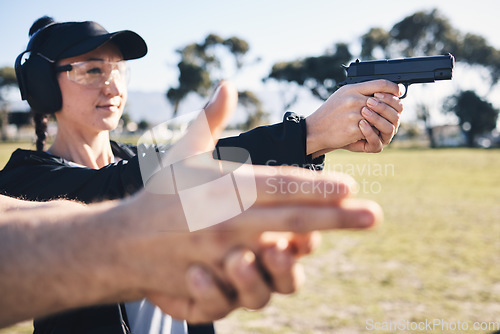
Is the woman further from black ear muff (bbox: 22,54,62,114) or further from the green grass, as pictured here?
the green grass

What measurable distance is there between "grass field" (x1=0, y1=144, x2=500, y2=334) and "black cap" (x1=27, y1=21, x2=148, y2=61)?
76.0 inches

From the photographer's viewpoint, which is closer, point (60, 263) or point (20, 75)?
point (60, 263)

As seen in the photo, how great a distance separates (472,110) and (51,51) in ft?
148

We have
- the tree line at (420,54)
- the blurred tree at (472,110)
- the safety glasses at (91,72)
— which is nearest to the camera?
the safety glasses at (91,72)

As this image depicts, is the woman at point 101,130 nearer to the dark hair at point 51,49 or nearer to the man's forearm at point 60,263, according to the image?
the dark hair at point 51,49

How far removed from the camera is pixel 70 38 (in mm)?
1838

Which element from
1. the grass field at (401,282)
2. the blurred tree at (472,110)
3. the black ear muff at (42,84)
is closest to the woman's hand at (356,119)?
the grass field at (401,282)

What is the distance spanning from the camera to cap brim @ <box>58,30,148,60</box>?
71.4 inches

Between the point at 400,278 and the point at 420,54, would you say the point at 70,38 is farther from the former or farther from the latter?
the point at 420,54

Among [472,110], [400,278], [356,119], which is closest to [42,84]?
[356,119]

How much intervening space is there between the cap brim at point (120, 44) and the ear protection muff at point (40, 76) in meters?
0.11

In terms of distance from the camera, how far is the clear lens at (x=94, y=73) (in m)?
1.92

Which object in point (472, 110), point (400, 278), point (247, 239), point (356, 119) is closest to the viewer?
point (247, 239)

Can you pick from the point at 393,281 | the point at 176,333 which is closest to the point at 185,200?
the point at 176,333
